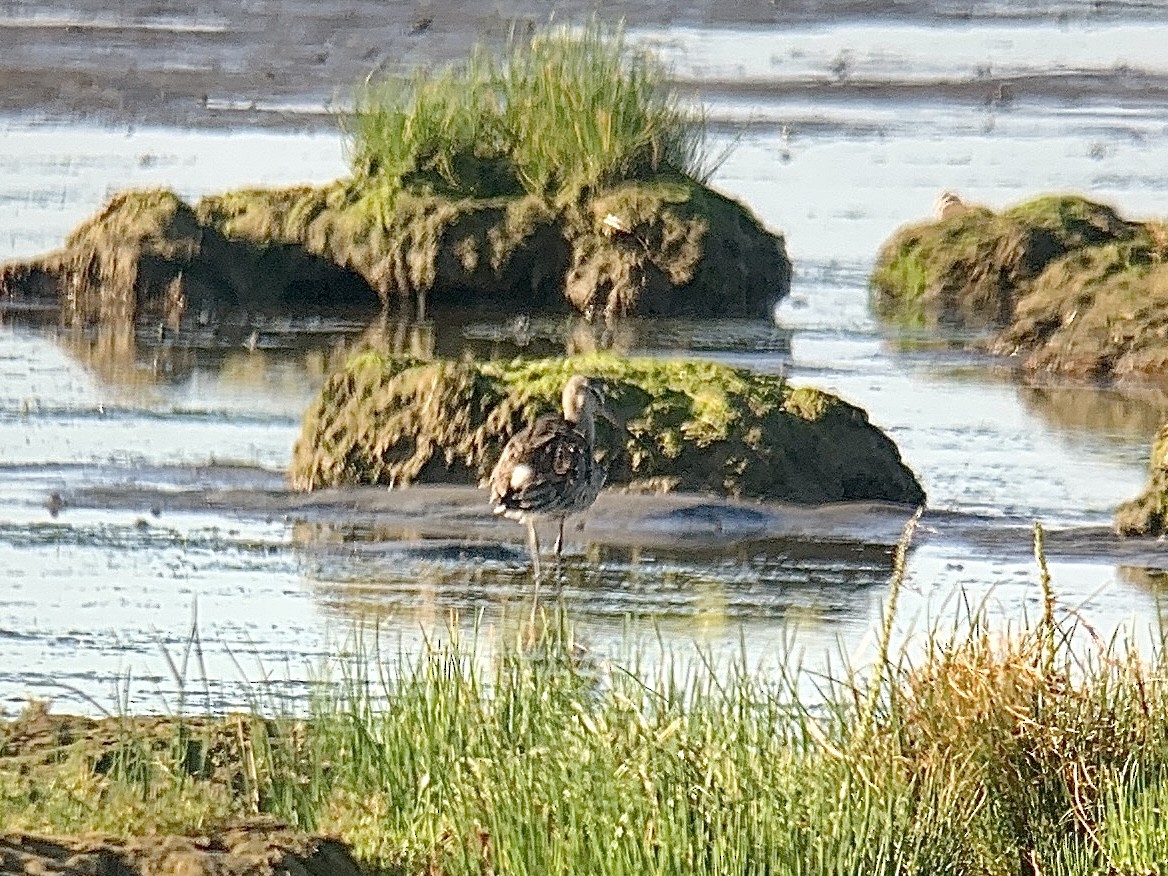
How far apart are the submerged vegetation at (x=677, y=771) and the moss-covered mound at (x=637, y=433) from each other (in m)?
4.99

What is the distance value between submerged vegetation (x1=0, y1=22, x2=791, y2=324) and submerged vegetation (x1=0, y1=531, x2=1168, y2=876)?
10.4 m

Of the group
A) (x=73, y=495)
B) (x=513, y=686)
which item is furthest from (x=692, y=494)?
(x=513, y=686)

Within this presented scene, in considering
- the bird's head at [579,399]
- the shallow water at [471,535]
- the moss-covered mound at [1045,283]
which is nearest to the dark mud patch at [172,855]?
the shallow water at [471,535]

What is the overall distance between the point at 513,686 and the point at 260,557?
4445 millimetres

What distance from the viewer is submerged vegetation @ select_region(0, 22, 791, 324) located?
1798cm

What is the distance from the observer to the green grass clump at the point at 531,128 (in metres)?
18.3

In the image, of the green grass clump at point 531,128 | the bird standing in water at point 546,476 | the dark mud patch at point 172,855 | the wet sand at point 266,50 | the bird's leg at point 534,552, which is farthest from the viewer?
the wet sand at point 266,50

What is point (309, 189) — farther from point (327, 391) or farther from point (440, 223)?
point (327, 391)


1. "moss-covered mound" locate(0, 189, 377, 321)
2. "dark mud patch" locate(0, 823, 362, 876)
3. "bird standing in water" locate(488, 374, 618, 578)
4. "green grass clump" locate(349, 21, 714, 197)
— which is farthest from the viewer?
"green grass clump" locate(349, 21, 714, 197)

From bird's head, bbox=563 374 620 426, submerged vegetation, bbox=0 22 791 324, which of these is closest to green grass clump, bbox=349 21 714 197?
submerged vegetation, bbox=0 22 791 324

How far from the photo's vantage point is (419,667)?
24.6 ft

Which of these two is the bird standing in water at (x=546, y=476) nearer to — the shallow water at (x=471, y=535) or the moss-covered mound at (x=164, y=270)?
the shallow water at (x=471, y=535)

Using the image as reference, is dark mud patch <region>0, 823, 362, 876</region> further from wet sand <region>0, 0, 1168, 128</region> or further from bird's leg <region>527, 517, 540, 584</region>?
wet sand <region>0, 0, 1168, 128</region>

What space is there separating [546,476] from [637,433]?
181 centimetres
